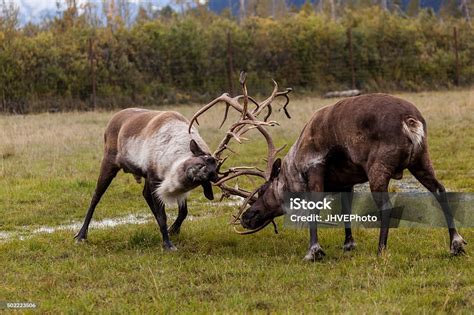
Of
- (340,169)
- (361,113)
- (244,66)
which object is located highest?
(361,113)

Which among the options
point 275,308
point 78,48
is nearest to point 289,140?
point 275,308

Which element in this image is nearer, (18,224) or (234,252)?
(234,252)

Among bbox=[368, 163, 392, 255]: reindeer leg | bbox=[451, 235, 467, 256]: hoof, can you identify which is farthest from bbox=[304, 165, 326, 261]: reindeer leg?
bbox=[451, 235, 467, 256]: hoof

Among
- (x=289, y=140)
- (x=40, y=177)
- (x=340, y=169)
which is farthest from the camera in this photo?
(x=289, y=140)

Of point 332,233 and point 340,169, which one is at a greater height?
point 340,169

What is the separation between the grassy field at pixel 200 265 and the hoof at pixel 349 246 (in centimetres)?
12

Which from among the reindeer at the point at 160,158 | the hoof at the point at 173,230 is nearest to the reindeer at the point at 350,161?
the reindeer at the point at 160,158

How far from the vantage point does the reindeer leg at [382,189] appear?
22.7 feet

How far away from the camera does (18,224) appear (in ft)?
32.8

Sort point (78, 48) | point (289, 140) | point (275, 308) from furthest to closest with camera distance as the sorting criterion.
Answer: point (78, 48)
point (289, 140)
point (275, 308)

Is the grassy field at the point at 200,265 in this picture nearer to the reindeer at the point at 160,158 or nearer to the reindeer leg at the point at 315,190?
the reindeer leg at the point at 315,190

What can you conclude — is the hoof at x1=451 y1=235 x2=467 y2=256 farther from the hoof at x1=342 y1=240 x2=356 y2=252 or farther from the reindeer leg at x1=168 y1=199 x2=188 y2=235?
the reindeer leg at x1=168 y1=199 x2=188 y2=235

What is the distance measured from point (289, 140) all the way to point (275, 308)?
434 inches

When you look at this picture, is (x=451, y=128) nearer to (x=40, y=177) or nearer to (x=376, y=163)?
(x=40, y=177)
